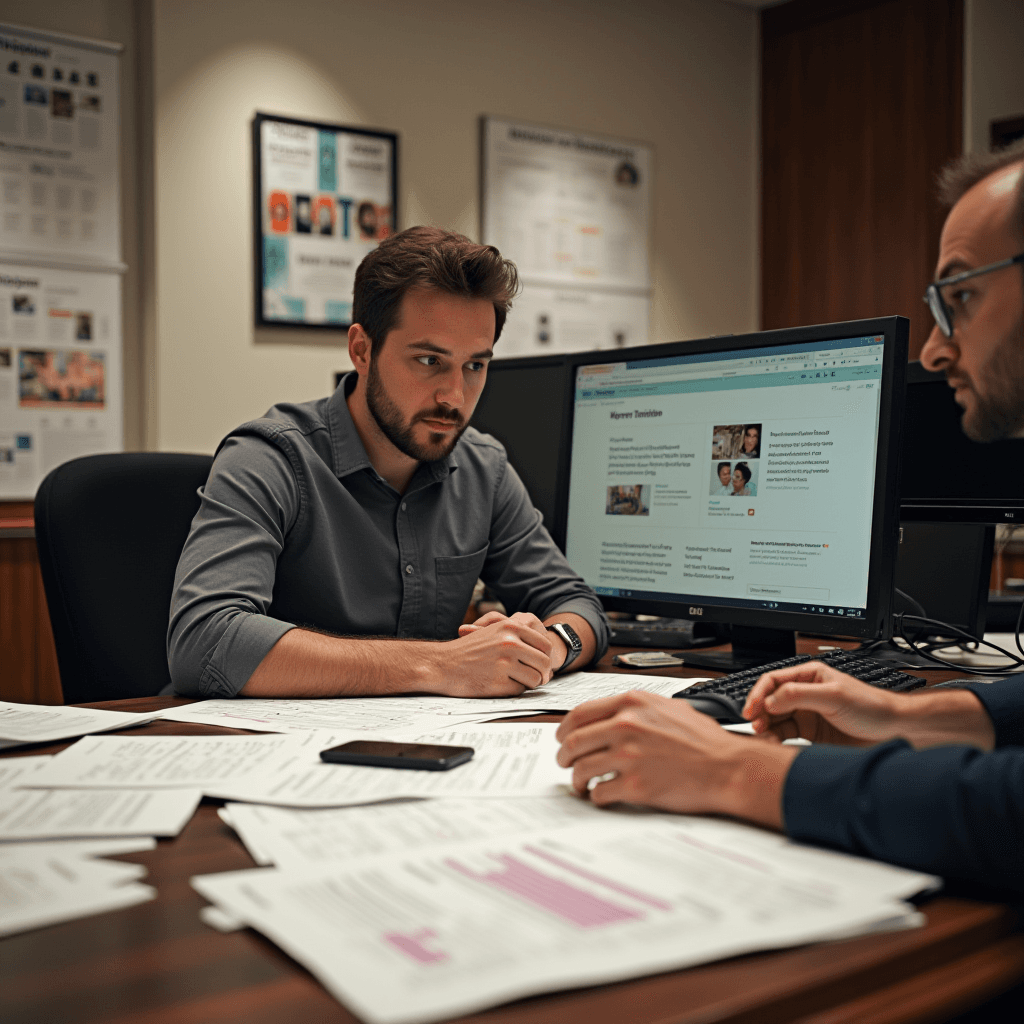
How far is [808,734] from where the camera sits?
965 millimetres

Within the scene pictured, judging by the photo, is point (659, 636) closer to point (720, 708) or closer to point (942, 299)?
point (720, 708)

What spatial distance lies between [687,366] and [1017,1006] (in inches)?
39.3

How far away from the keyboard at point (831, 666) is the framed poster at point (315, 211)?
8.17 feet

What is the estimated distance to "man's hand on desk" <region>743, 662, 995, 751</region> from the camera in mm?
929

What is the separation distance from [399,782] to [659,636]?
3.16 feet

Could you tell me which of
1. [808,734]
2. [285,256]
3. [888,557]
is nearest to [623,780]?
[808,734]

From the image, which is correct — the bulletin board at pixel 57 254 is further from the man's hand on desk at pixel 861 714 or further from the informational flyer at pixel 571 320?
the man's hand on desk at pixel 861 714

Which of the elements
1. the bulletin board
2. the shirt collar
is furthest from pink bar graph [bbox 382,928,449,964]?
the bulletin board

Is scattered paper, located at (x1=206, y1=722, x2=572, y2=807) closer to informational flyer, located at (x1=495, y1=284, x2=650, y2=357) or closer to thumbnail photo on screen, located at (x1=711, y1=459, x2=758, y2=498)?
thumbnail photo on screen, located at (x1=711, y1=459, x2=758, y2=498)

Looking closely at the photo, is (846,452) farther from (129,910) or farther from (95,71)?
(95,71)

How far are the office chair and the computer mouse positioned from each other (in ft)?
3.00

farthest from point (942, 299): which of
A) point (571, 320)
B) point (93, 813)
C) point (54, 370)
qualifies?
point (571, 320)

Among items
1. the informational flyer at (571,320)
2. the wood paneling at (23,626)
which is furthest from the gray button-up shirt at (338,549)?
the informational flyer at (571,320)

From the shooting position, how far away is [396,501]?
1644 mm
